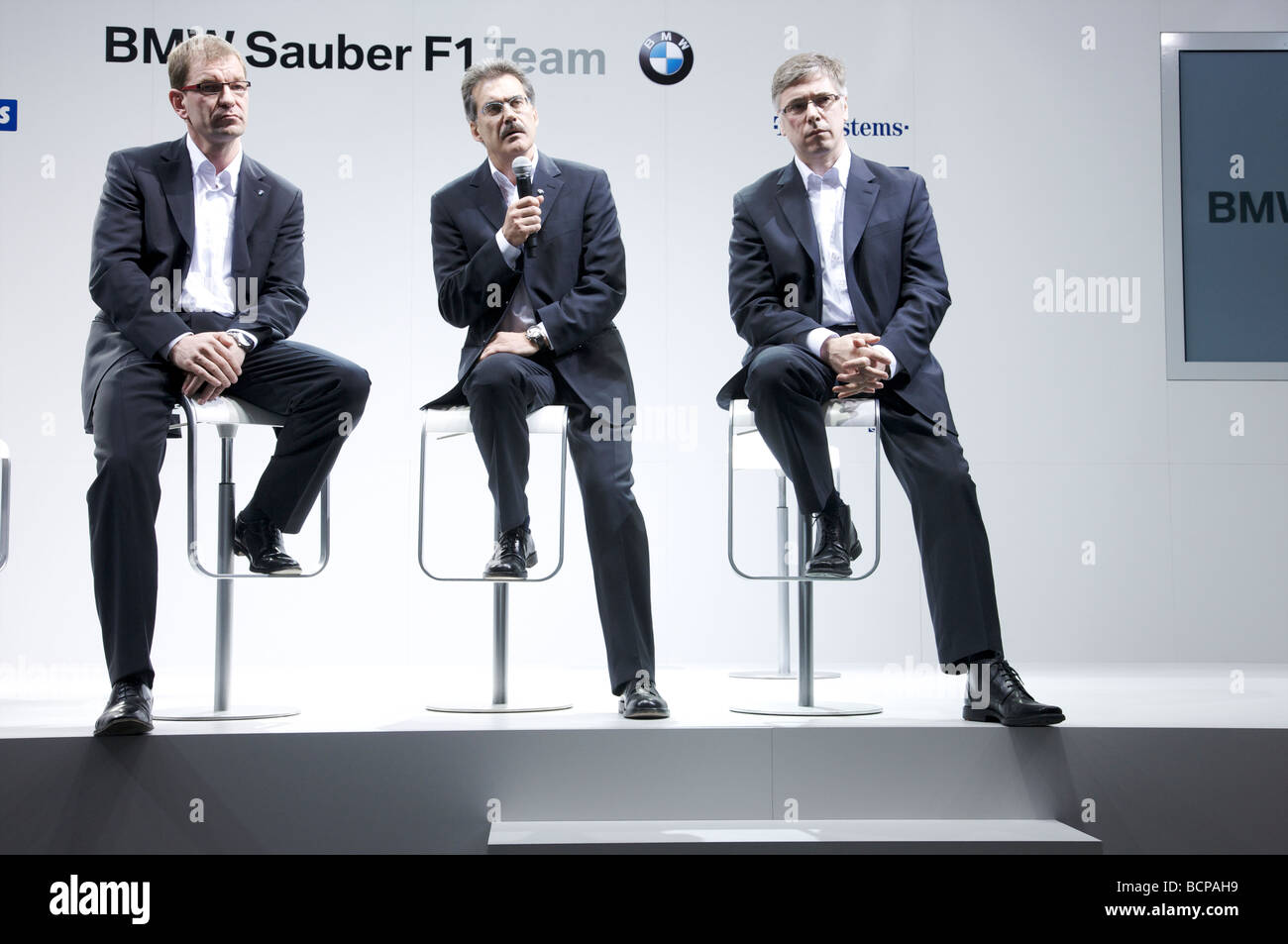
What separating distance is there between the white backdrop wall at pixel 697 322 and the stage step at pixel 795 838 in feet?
6.85

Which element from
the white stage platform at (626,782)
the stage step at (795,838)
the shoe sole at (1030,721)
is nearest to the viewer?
the stage step at (795,838)

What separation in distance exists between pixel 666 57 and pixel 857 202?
1808mm

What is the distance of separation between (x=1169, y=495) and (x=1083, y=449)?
0.35m

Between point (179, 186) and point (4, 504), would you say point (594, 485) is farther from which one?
point (4, 504)

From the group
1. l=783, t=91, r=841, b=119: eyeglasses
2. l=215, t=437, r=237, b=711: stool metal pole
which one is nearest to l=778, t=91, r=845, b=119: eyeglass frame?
l=783, t=91, r=841, b=119: eyeglasses

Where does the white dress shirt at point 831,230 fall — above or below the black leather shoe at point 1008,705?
above

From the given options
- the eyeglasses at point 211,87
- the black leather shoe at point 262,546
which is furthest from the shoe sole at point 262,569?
the eyeglasses at point 211,87

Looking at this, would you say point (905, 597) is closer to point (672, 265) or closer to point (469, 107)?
point (672, 265)

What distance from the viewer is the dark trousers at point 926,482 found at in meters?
2.48

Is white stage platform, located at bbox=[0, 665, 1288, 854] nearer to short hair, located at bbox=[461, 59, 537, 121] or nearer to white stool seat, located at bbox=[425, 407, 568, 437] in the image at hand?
white stool seat, located at bbox=[425, 407, 568, 437]

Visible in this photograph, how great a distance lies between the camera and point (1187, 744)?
7.48 feet

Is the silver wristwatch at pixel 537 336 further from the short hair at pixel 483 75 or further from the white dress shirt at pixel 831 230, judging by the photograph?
the white dress shirt at pixel 831 230

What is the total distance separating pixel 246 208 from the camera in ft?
8.94
